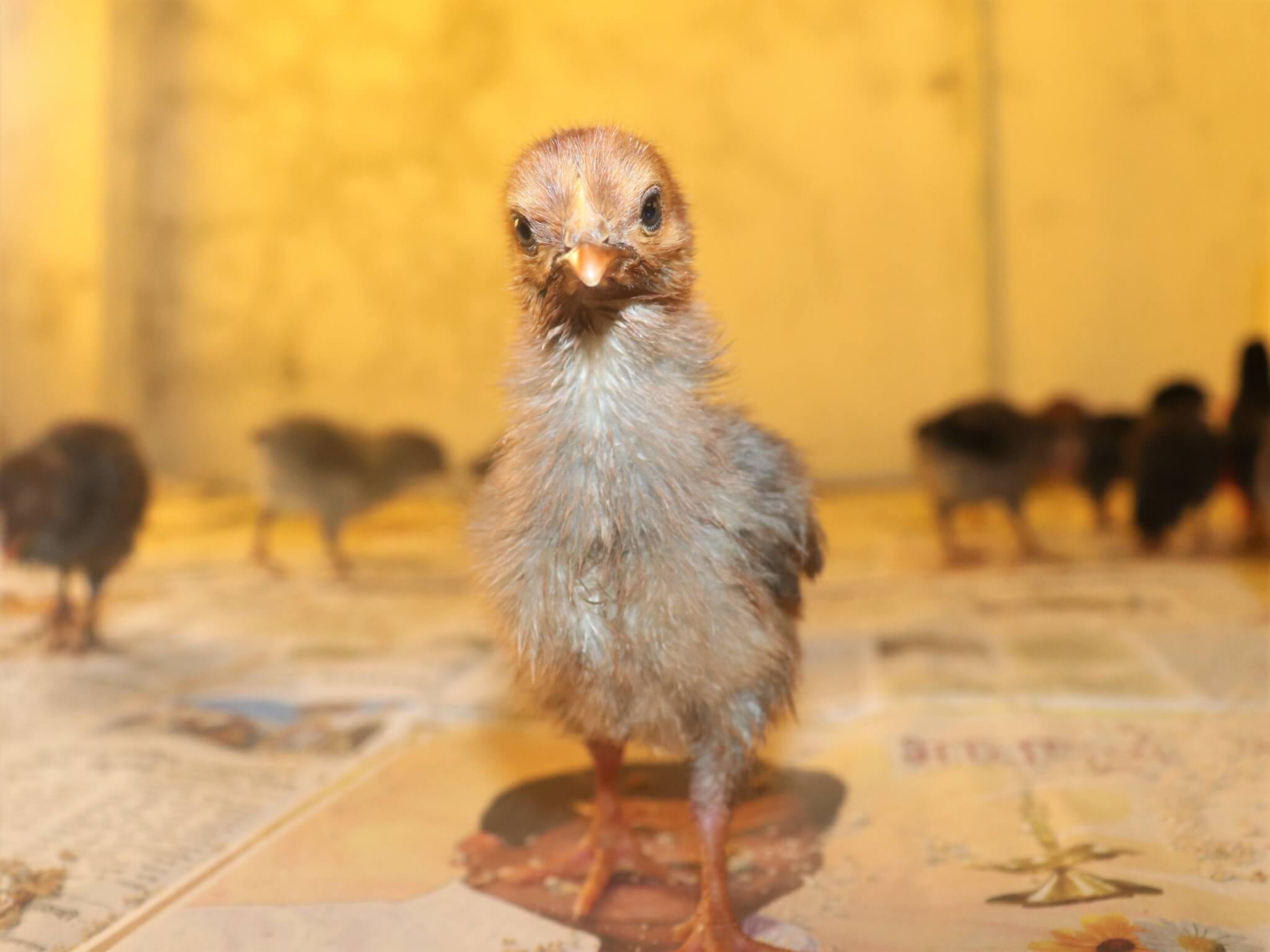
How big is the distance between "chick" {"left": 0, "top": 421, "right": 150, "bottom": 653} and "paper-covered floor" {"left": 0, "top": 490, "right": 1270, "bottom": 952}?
0.11 metres

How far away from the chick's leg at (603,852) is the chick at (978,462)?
1.63 m

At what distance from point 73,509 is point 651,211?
4.70ft

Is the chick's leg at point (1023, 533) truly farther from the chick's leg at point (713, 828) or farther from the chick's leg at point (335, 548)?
the chick's leg at point (713, 828)

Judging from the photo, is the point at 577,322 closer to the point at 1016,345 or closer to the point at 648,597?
the point at 648,597

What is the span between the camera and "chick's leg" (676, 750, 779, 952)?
84 centimetres

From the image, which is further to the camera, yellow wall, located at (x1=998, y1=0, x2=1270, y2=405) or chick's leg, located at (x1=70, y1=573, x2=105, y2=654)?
yellow wall, located at (x1=998, y1=0, x2=1270, y2=405)

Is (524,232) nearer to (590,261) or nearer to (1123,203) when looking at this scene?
(590,261)

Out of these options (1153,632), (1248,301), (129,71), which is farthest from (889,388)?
(129,71)

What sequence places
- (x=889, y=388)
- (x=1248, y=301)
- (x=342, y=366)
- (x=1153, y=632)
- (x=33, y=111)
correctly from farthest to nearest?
(x=889, y=388)
(x=342, y=366)
(x=1248, y=301)
(x=33, y=111)
(x=1153, y=632)

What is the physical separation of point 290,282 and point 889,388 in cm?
180

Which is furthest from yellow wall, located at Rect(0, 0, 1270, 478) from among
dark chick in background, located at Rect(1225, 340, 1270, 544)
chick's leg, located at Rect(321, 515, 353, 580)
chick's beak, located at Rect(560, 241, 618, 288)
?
chick's beak, located at Rect(560, 241, 618, 288)

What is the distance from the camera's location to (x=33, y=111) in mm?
2227

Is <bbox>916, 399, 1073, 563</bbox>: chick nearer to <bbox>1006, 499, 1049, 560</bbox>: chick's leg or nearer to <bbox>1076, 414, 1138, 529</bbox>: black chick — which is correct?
<bbox>1006, 499, 1049, 560</bbox>: chick's leg

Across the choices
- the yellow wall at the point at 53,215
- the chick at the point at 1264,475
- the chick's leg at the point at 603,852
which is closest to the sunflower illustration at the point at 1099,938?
the chick's leg at the point at 603,852
